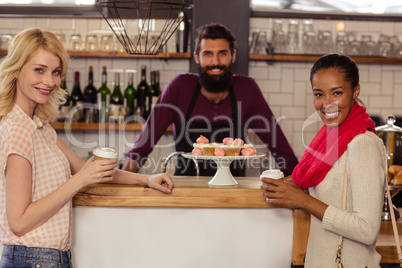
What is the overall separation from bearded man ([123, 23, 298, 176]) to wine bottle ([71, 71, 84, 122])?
1115mm

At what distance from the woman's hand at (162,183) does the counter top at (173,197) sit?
0.08ft

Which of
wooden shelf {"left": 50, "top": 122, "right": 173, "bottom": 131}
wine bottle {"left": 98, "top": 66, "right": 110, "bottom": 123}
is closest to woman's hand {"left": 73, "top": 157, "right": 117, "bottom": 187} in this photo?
wooden shelf {"left": 50, "top": 122, "right": 173, "bottom": 131}

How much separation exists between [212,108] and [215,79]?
0.65ft

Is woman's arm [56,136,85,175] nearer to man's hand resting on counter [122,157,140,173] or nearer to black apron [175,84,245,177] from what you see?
man's hand resting on counter [122,157,140,173]

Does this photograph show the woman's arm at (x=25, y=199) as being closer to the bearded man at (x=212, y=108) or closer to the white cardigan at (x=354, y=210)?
the white cardigan at (x=354, y=210)

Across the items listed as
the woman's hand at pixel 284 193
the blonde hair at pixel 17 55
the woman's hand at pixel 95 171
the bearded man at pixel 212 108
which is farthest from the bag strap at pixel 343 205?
the bearded man at pixel 212 108

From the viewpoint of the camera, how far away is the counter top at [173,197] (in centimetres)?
193

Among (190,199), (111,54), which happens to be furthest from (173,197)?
(111,54)

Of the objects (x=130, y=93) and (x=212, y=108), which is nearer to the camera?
(x=212, y=108)

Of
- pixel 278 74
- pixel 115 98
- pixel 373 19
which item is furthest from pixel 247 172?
pixel 373 19

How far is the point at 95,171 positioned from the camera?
5.42 ft

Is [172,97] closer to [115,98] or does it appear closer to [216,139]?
[216,139]

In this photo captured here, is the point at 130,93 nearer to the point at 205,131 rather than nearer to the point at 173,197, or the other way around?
the point at 205,131

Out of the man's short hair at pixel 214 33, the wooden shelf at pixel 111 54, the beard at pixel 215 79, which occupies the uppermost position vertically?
the man's short hair at pixel 214 33
